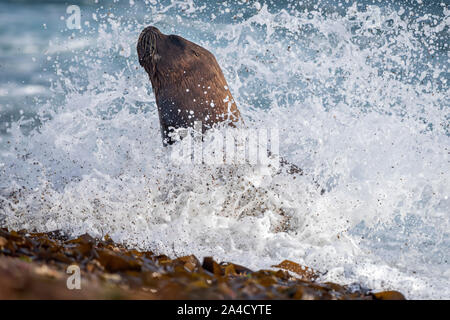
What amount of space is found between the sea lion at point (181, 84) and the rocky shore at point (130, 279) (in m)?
2.21

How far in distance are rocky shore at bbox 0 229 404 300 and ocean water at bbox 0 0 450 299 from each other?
0.57 m

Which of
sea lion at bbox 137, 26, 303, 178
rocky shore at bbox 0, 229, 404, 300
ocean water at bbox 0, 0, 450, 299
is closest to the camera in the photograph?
rocky shore at bbox 0, 229, 404, 300

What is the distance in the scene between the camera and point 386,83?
19.3 feet

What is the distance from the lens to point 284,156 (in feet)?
16.5

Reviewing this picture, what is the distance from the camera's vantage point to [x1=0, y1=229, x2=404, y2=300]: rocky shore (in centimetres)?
157

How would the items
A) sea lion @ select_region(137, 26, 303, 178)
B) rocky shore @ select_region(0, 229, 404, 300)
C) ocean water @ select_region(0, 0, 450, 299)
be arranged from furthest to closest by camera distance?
sea lion @ select_region(137, 26, 303, 178) < ocean water @ select_region(0, 0, 450, 299) < rocky shore @ select_region(0, 229, 404, 300)

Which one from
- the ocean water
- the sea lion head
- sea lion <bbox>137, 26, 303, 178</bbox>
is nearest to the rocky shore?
the ocean water

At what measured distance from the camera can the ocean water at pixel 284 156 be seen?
12.5 ft

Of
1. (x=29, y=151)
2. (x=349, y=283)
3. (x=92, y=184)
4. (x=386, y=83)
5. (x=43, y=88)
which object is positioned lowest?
(x=349, y=283)

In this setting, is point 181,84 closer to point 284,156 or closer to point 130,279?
point 284,156

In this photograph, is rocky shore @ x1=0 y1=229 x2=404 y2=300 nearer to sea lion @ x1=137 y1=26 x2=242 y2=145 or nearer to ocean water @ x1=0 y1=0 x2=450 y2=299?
ocean water @ x1=0 y1=0 x2=450 y2=299

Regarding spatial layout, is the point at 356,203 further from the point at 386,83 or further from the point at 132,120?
the point at 132,120
